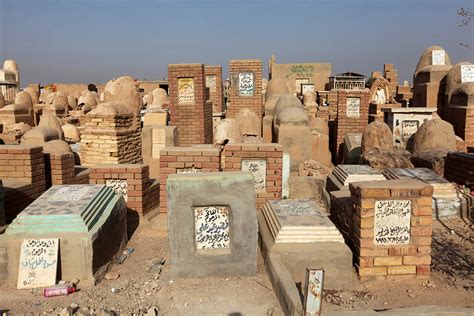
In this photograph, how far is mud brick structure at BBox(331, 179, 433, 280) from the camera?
4191mm

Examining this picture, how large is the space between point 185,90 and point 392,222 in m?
7.06

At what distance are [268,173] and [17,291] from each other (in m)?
3.34

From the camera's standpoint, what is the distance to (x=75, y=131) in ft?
49.3

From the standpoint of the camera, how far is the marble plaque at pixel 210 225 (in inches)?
163

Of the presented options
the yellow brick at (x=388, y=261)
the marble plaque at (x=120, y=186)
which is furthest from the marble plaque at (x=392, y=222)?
the marble plaque at (x=120, y=186)

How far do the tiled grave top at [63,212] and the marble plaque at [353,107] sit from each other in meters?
8.29

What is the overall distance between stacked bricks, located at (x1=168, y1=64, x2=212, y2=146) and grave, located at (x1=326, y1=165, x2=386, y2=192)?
427 cm

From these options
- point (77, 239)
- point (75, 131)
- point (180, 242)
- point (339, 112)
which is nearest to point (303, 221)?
point (180, 242)

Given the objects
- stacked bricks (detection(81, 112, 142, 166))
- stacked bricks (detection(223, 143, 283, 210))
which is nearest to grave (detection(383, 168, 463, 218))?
stacked bricks (detection(223, 143, 283, 210))

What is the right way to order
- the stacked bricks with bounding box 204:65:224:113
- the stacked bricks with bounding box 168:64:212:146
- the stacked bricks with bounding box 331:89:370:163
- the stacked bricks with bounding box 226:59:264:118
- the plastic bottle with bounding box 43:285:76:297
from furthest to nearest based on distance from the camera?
the stacked bricks with bounding box 204:65:224:113
the stacked bricks with bounding box 226:59:264:118
the stacked bricks with bounding box 331:89:370:163
the stacked bricks with bounding box 168:64:212:146
the plastic bottle with bounding box 43:285:76:297

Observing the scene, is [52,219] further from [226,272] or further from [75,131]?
[75,131]

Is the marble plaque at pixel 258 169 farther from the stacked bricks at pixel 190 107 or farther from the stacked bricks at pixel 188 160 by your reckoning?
the stacked bricks at pixel 190 107

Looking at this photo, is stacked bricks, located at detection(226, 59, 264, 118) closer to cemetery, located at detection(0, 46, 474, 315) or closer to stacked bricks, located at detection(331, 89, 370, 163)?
stacked bricks, located at detection(331, 89, 370, 163)

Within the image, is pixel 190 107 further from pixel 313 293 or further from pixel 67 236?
pixel 313 293
